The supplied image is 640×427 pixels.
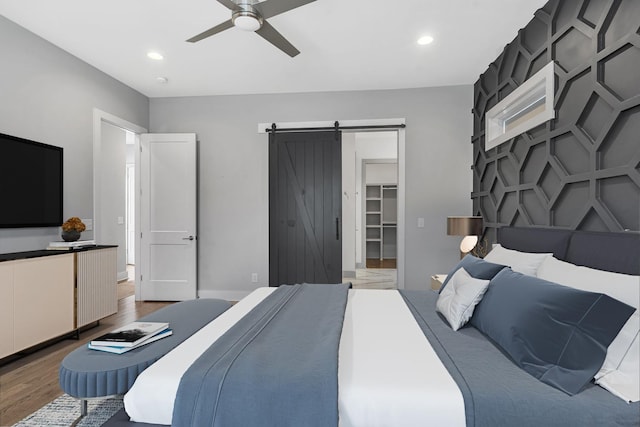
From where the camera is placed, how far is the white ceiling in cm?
264

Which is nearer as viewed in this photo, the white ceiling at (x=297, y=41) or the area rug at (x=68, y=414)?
the area rug at (x=68, y=414)

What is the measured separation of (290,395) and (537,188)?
239 centimetres

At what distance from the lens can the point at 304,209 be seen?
14.6 ft

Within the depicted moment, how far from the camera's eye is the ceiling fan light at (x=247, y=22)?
7.41ft

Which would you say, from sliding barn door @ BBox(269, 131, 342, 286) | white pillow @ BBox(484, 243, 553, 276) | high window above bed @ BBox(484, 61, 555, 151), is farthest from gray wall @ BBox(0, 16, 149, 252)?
high window above bed @ BBox(484, 61, 555, 151)

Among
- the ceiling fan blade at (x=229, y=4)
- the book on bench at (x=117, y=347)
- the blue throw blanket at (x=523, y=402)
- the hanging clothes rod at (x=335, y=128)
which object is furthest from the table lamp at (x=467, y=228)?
the book on bench at (x=117, y=347)

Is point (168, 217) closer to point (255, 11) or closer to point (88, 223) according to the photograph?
point (88, 223)

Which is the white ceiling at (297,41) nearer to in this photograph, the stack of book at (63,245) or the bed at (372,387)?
the stack of book at (63,245)

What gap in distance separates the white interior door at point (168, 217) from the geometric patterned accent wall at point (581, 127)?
12.2 ft

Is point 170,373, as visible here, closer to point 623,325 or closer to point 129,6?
point 623,325

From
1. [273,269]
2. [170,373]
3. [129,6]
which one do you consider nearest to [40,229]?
[129,6]

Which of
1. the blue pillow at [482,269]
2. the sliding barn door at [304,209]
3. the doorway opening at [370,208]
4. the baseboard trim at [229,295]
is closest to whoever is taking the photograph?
the blue pillow at [482,269]

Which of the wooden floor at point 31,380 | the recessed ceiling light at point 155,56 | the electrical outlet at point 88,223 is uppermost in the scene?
the recessed ceiling light at point 155,56

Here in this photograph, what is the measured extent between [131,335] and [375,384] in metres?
1.19
